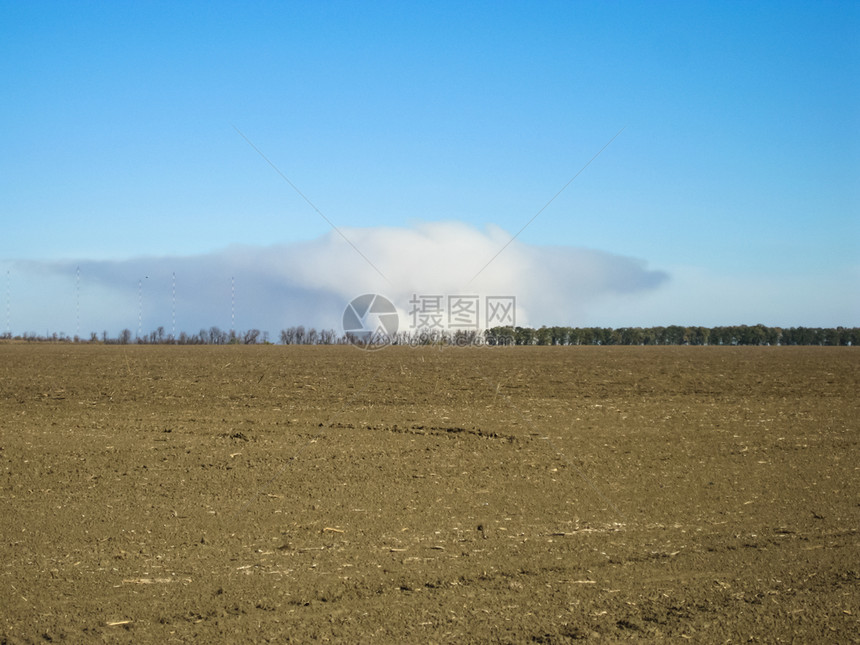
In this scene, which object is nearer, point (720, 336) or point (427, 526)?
point (427, 526)

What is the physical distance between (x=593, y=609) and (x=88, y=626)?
3622 millimetres

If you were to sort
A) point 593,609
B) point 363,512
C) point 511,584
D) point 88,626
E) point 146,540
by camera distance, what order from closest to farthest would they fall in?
point 88,626 → point 593,609 → point 511,584 → point 146,540 → point 363,512

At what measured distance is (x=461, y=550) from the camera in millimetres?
7133

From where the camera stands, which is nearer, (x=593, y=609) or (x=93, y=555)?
(x=593, y=609)

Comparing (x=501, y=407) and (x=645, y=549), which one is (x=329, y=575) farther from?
(x=501, y=407)

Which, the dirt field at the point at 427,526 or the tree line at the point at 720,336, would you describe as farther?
the tree line at the point at 720,336

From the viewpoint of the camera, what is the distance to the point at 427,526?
803 cm

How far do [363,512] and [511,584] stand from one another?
2843mm

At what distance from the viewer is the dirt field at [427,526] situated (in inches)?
214

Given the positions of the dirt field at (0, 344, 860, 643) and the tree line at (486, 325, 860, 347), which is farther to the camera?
the tree line at (486, 325, 860, 347)

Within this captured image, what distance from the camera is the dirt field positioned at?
17.9 feet

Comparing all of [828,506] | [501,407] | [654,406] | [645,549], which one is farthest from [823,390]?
[645,549]

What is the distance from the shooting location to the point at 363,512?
860cm

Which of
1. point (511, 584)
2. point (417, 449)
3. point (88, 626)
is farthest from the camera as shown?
point (417, 449)
